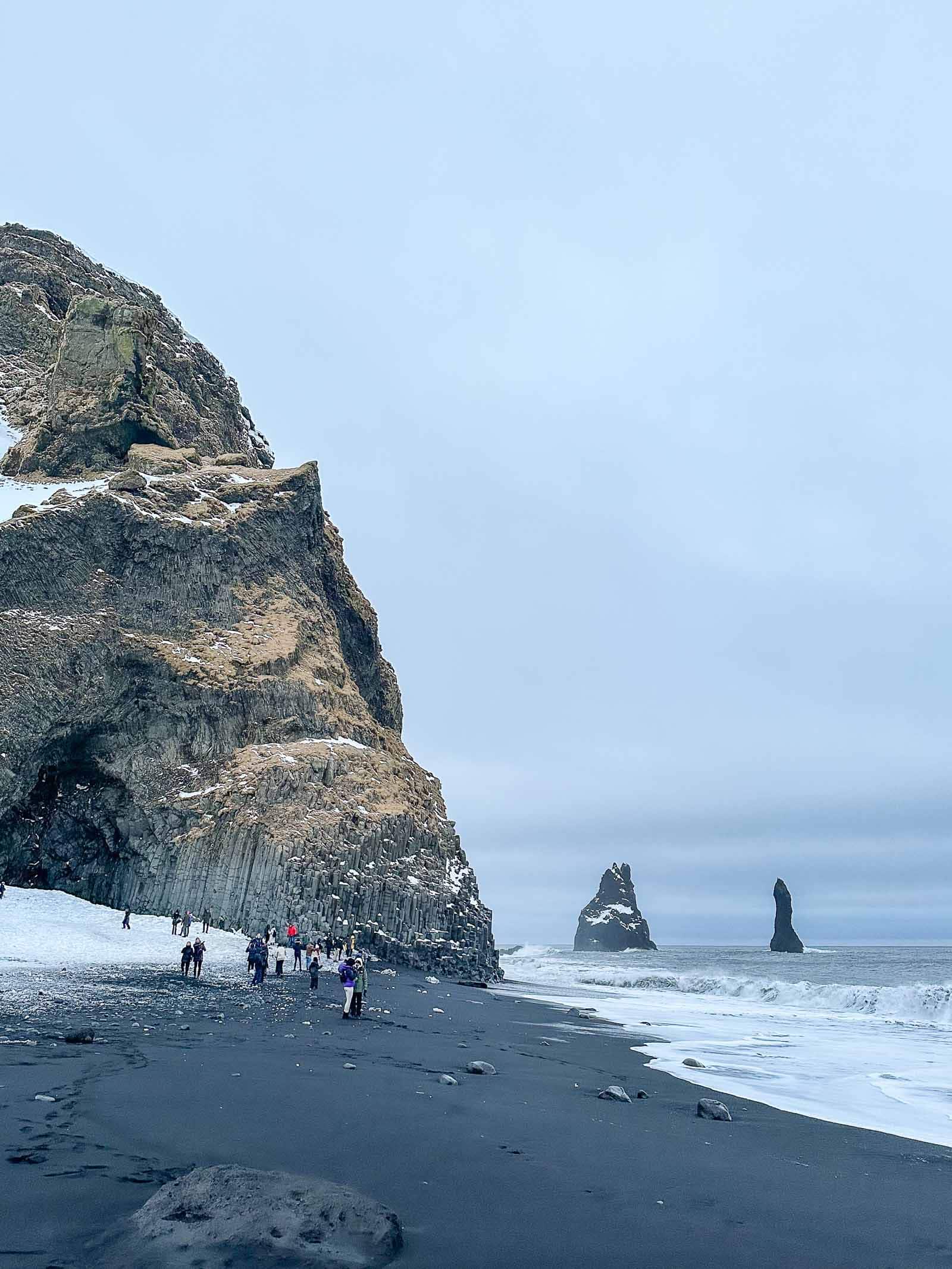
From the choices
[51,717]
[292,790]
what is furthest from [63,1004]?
[51,717]

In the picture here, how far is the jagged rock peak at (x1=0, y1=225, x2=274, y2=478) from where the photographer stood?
7375cm

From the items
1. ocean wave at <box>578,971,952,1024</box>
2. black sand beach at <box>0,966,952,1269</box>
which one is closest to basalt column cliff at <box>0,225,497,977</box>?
ocean wave at <box>578,971,952,1024</box>

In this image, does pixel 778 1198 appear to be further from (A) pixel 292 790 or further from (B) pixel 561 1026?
(A) pixel 292 790

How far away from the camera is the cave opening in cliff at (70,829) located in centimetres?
5338

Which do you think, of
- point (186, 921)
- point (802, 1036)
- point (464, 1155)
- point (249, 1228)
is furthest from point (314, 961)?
point (249, 1228)

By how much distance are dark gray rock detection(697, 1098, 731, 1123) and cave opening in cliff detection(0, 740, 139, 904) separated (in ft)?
151

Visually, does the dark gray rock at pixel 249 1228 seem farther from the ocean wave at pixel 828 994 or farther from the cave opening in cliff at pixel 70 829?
the cave opening in cliff at pixel 70 829

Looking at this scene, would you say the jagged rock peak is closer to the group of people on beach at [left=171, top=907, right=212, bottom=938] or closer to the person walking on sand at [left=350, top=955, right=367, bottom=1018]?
the group of people on beach at [left=171, top=907, right=212, bottom=938]

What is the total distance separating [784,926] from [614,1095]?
199869 millimetres

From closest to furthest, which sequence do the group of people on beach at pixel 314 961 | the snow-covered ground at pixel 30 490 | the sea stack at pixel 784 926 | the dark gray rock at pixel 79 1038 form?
1. the dark gray rock at pixel 79 1038
2. the group of people on beach at pixel 314 961
3. the snow-covered ground at pixel 30 490
4. the sea stack at pixel 784 926

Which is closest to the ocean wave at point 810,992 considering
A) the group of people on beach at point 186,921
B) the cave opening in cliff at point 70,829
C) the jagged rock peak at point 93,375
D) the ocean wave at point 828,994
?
the ocean wave at point 828,994

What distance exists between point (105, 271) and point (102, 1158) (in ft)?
410

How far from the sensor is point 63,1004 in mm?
21438

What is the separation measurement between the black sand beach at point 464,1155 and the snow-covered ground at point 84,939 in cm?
1788
